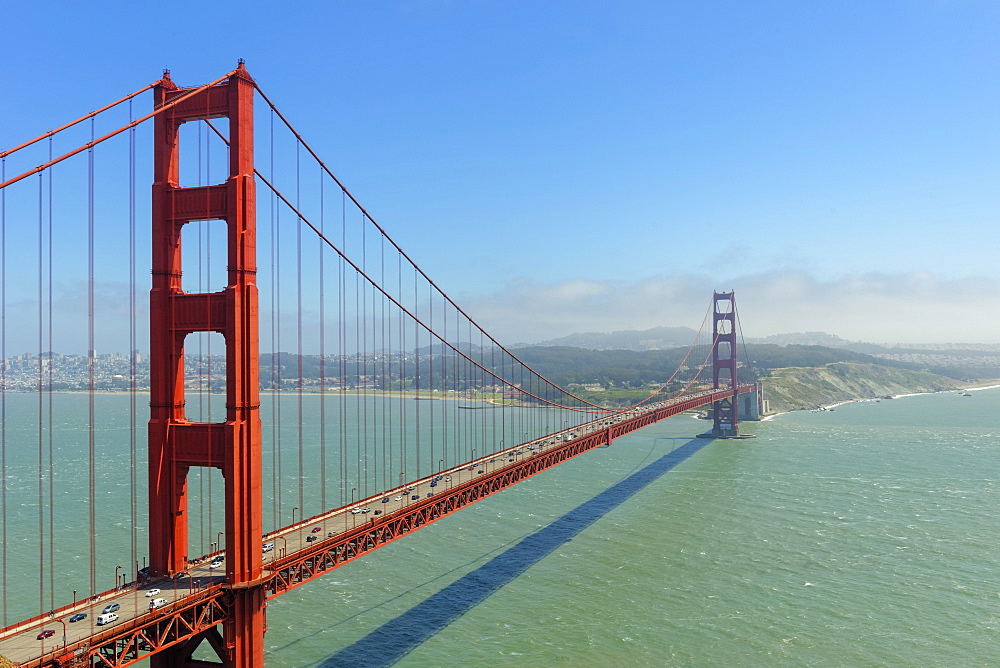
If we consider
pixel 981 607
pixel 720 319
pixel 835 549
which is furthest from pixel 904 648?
pixel 720 319

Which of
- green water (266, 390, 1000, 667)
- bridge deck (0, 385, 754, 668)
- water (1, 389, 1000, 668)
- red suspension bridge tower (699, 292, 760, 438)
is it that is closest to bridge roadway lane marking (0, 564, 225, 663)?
bridge deck (0, 385, 754, 668)

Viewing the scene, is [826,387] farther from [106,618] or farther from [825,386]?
[106,618]

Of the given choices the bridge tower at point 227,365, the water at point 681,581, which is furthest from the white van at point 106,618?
the water at point 681,581

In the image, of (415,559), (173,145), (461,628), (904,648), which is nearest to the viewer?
(173,145)

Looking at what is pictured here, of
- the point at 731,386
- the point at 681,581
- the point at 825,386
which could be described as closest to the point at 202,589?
the point at 681,581

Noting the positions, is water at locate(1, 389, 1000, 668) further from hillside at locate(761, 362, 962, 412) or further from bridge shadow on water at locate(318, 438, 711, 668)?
hillside at locate(761, 362, 962, 412)

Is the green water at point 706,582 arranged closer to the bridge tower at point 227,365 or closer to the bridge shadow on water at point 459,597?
the bridge shadow on water at point 459,597

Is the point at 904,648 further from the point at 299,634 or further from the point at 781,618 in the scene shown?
the point at 299,634
